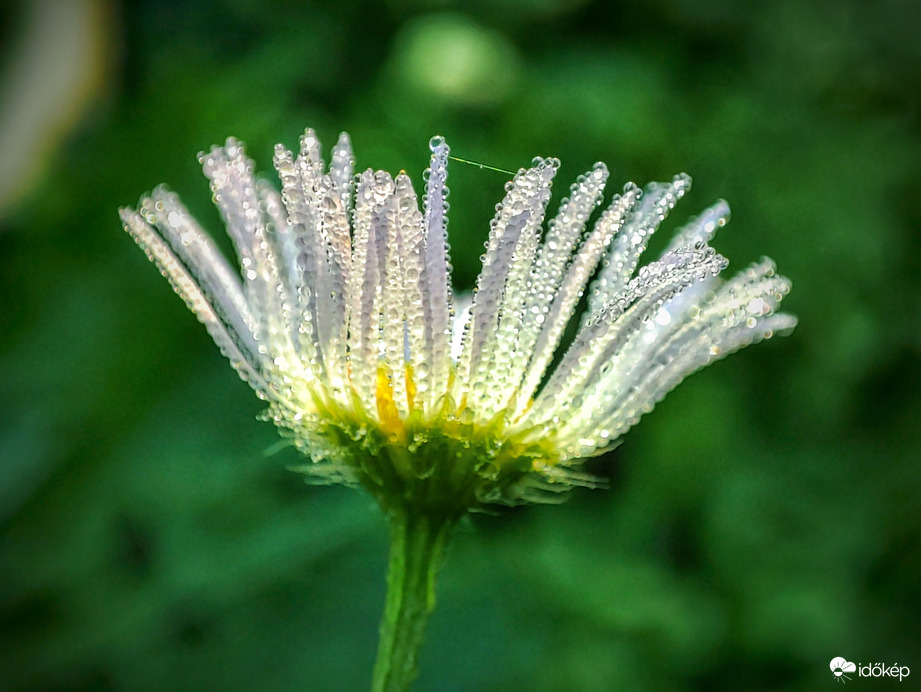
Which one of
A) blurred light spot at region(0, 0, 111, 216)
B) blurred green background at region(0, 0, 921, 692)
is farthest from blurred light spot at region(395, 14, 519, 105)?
blurred light spot at region(0, 0, 111, 216)

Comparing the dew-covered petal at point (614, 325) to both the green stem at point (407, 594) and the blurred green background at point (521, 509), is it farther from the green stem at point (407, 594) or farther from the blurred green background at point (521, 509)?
the blurred green background at point (521, 509)

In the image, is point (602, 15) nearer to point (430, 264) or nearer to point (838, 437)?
point (838, 437)

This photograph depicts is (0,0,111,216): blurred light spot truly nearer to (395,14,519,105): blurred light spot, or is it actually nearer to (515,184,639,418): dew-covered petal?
(395,14,519,105): blurred light spot

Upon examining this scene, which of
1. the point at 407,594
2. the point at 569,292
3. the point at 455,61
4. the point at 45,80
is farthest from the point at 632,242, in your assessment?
the point at 45,80

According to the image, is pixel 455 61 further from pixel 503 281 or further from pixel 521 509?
pixel 503 281

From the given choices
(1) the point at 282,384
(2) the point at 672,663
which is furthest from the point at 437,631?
(1) the point at 282,384

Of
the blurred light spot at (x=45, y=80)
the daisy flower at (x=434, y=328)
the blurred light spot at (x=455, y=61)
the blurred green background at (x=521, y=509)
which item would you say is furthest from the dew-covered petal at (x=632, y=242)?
the blurred light spot at (x=45, y=80)
